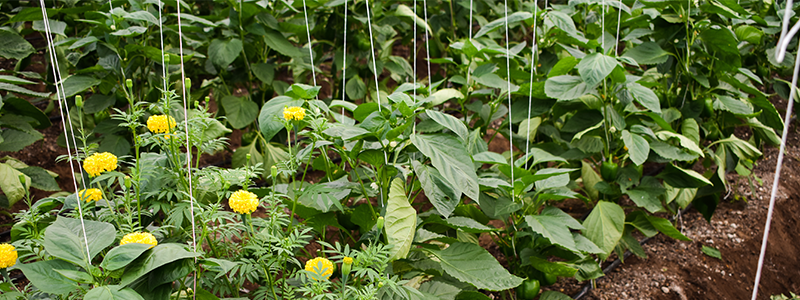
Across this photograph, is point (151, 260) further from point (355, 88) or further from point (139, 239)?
point (355, 88)

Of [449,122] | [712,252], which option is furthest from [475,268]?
[712,252]

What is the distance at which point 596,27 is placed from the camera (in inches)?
96.3

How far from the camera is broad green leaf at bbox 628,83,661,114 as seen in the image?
1.87 meters

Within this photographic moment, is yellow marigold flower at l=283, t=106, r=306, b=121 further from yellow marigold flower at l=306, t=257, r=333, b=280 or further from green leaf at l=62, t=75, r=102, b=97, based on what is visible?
green leaf at l=62, t=75, r=102, b=97

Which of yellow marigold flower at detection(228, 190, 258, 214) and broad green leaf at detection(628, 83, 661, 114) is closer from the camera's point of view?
yellow marigold flower at detection(228, 190, 258, 214)

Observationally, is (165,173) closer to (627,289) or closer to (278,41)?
(278,41)

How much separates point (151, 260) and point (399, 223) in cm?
57

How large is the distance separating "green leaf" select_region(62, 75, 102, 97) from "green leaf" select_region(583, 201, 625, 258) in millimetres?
1876

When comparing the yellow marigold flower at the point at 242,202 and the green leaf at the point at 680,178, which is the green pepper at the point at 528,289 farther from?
the yellow marigold flower at the point at 242,202

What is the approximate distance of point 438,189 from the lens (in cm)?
134

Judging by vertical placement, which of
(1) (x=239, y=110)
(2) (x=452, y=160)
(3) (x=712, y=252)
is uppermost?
(2) (x=452, y=160)

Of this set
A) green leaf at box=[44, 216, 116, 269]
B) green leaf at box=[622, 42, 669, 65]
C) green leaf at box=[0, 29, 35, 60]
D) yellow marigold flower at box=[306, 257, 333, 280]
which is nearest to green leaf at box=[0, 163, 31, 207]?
green leaf at box=[0, 29, 35, 60]

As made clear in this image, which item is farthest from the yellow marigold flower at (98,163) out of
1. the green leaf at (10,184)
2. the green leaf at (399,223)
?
the green leaf at (10,184)

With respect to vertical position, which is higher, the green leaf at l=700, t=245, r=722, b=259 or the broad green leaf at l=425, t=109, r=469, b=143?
the broad green leaf at l=425, t=109, r=469, b=143
